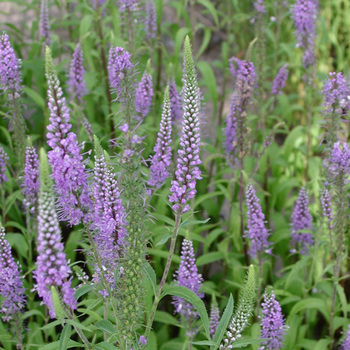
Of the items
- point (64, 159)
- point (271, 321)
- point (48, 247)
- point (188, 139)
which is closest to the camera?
point (48, 247)

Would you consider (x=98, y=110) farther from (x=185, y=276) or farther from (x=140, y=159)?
(x=140, y=159)

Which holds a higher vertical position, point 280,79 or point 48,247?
point 280,79

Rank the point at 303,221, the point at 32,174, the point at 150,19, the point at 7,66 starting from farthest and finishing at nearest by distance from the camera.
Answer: the point at 150,19 → the point at 303,221 → the point at 7,66 → the point at 32,174

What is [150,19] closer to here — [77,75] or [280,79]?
[77,75]

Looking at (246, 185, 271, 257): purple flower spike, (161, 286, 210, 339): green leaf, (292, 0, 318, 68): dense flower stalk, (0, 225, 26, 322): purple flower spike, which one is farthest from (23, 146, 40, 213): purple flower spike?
(292, 0, 318, 68): dense flower stalk

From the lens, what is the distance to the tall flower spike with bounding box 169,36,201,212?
3.05 meters

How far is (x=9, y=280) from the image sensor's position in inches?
150

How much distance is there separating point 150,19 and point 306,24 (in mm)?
2011

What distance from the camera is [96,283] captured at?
348 cm

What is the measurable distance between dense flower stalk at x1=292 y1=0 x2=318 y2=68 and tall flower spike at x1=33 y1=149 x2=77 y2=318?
4.90 m

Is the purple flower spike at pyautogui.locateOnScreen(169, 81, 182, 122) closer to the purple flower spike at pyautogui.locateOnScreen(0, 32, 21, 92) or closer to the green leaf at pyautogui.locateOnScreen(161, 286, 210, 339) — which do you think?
the purple flower spike at pyautogui.locateOnScreen(0, 32, 21, 92)

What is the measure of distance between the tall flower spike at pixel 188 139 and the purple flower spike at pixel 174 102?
6.93 feet

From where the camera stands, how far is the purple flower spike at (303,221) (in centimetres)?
520

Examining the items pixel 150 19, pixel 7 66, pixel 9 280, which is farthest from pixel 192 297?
pixel 150 19
